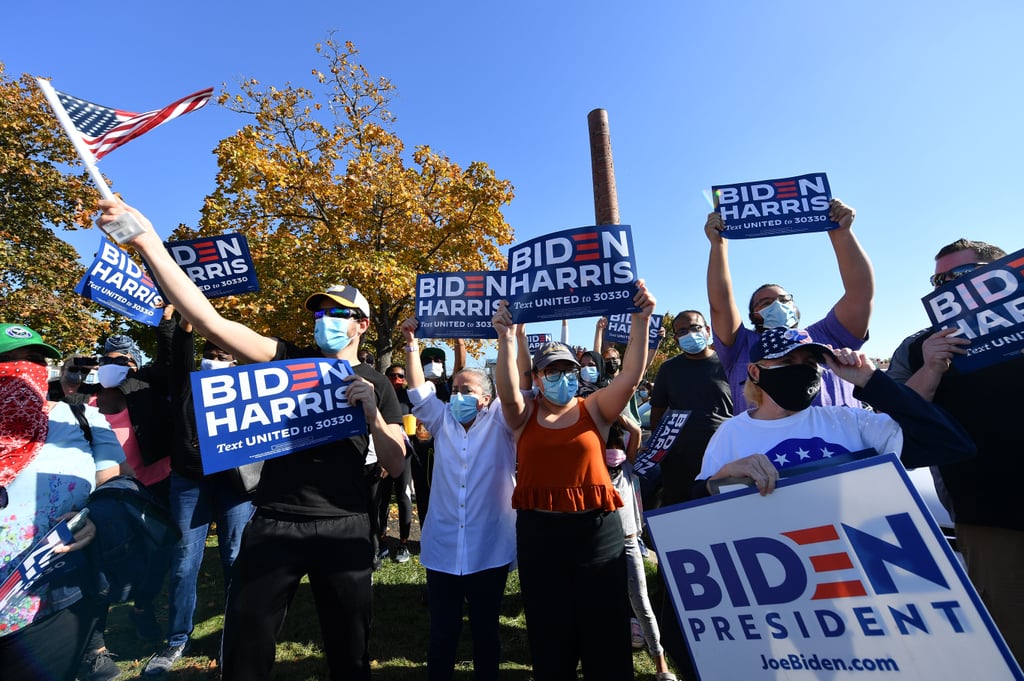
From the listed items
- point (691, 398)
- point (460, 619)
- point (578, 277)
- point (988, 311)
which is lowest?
point (460, 619)

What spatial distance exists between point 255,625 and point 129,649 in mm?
954

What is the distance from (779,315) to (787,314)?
50 millimetres

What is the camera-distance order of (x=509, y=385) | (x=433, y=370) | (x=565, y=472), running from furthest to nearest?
(x=433, y=370), (x=509, y=385), (x=565, y=472)

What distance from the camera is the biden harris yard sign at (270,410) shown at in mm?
2457

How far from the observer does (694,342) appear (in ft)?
13.8

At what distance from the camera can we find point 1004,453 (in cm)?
239

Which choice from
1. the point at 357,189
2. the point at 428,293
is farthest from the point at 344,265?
the point at 428,293

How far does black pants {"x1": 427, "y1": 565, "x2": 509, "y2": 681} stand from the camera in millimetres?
2859

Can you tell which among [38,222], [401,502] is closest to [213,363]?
[401,502]

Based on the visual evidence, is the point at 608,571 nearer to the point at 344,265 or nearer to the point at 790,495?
the point at 790,495

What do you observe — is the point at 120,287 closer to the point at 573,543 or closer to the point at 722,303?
the point at 573,543

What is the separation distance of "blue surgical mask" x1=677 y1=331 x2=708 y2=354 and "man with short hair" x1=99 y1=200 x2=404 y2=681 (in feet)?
8.63

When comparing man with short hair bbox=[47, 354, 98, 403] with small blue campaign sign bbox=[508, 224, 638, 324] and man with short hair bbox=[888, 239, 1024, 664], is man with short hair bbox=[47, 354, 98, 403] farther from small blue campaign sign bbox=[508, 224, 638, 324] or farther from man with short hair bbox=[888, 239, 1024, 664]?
man with short hair bbox=[888, 239, 1024, 664]

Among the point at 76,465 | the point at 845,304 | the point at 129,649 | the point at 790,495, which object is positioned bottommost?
the point at 129,649
